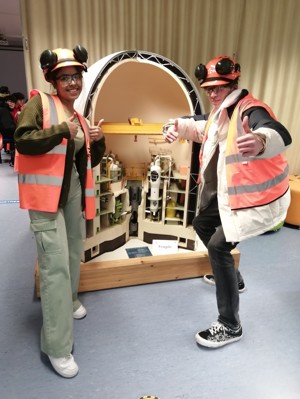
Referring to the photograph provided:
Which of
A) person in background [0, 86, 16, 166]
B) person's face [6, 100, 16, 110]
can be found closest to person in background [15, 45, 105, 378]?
person in background [0, 86, 16, 166]

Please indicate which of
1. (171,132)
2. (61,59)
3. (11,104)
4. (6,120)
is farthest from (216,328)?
(11,104)

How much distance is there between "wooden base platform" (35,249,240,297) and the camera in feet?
7.38

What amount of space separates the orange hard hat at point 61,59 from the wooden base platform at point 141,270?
136 cm

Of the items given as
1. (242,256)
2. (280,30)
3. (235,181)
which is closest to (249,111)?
(235,181)

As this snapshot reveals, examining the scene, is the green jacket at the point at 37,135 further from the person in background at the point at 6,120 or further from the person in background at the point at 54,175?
the person in background at the point at 6,120

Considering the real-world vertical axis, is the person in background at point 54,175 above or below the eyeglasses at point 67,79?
below

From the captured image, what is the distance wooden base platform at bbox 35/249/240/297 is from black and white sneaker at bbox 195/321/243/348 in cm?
63

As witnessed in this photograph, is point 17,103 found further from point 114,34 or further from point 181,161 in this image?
point 181,161

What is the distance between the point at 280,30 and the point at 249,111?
262 cm

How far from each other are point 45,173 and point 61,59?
56 cm

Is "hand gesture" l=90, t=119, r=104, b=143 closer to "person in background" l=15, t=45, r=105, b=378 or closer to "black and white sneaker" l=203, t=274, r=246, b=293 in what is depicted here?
"person in background" l=15, t=45, r=105, b=378

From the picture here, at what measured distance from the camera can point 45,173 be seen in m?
1.45

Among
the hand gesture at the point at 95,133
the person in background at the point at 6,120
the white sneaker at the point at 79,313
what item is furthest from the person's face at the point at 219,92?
the person in background at the point at 6,120

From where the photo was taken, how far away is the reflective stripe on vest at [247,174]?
1.51m
